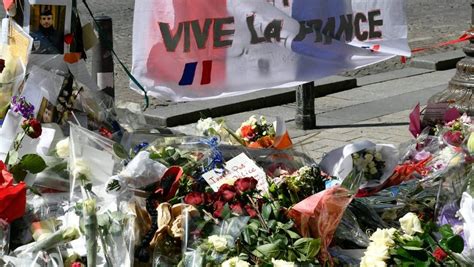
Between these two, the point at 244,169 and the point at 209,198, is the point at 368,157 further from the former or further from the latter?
the point at 209,198

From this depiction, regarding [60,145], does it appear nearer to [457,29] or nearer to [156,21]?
[156,21]

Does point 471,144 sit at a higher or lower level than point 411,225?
higher

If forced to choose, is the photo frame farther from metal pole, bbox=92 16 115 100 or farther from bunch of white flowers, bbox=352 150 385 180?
metal pole, bbox=92 16 115 100

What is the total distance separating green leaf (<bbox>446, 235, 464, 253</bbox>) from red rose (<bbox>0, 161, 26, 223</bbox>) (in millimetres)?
1394

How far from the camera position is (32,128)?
3314 millimetres

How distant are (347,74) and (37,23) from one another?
621 centimetres

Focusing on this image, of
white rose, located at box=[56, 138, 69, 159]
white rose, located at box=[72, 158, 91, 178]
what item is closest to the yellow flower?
white rose, located at box=[72, 158, 91, 178]

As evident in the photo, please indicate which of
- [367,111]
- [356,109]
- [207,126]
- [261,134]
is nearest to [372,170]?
[261,134]

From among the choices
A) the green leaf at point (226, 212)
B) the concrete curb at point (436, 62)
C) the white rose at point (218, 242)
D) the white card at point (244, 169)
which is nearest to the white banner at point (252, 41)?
the white card at point (244, 169)

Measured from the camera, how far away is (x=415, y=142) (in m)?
4.17

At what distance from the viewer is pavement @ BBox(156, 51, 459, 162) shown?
22.9 ft

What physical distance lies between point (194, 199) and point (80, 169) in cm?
43

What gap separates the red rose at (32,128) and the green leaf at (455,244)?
1.51 metres

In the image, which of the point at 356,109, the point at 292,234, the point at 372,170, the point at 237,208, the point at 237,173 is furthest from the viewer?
the point at 356,109
